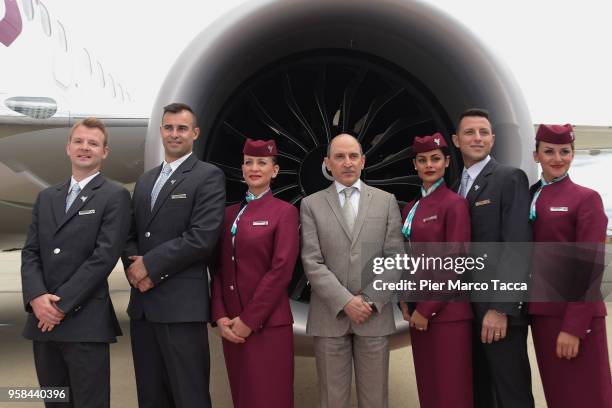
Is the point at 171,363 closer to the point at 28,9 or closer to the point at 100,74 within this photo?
the point at 28,9

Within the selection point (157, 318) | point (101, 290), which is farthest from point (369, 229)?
point (101, 290)

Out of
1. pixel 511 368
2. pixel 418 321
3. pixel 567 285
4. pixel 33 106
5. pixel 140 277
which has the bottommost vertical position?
pixel 511 368

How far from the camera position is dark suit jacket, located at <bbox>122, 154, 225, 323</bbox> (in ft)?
7.04

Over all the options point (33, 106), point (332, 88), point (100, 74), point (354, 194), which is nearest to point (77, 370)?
point (354, 194)

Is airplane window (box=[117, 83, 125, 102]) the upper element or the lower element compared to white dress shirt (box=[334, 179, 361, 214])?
upper

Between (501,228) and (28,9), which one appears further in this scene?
(28,9)

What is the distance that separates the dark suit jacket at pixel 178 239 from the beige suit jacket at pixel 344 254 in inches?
15.2

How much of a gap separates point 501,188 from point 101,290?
5.16ft

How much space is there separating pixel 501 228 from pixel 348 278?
61 cm

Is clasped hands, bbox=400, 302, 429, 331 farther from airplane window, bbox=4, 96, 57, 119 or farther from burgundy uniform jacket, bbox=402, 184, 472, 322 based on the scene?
airplane window, bbox=4, 96, 57, 119

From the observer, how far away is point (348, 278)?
7.28ft

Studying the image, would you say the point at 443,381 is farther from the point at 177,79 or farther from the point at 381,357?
the point at 177,79

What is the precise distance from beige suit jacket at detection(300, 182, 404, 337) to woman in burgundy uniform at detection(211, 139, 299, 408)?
8cm

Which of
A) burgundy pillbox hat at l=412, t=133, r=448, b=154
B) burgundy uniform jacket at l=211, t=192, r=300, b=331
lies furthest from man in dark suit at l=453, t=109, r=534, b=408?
burgundy uniform jacket at l=211, t=192, r=300, b=331
